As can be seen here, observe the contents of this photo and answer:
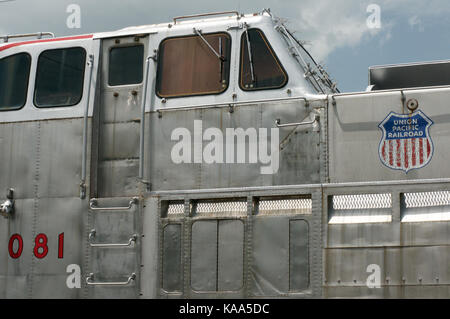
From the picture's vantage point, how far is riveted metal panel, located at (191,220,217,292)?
873cm

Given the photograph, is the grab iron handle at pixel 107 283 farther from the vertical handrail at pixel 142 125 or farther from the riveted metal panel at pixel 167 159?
the vertical handrail at pixel 142 125

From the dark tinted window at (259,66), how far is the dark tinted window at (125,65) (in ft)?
5.10

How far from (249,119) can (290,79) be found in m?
0.79

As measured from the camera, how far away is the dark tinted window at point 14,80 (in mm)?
10273

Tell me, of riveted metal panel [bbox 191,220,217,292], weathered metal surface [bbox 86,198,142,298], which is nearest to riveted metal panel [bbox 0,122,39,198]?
weathered metal surface [bbox 86,198,142,298]

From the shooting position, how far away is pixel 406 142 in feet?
27.9

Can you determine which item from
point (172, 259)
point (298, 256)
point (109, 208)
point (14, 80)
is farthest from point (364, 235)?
point (14, 80)

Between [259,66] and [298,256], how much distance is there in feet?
8.82

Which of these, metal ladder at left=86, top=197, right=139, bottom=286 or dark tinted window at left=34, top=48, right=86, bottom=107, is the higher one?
dark tinted window at left=34, top=48, right=86, bottom=107

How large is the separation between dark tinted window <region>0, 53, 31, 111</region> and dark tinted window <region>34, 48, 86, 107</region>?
0.23 m

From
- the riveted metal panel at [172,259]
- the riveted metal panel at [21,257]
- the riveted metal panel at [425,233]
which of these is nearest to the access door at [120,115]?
the riveted metal panel at [172,259]

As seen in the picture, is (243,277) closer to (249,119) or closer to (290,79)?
(249,119)

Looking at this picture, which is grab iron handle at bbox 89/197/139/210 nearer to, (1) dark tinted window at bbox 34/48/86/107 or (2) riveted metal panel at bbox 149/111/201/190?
(2) riveted metal panel at bbox 149/111/201/190

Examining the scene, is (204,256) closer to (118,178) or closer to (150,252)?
(150,252)
